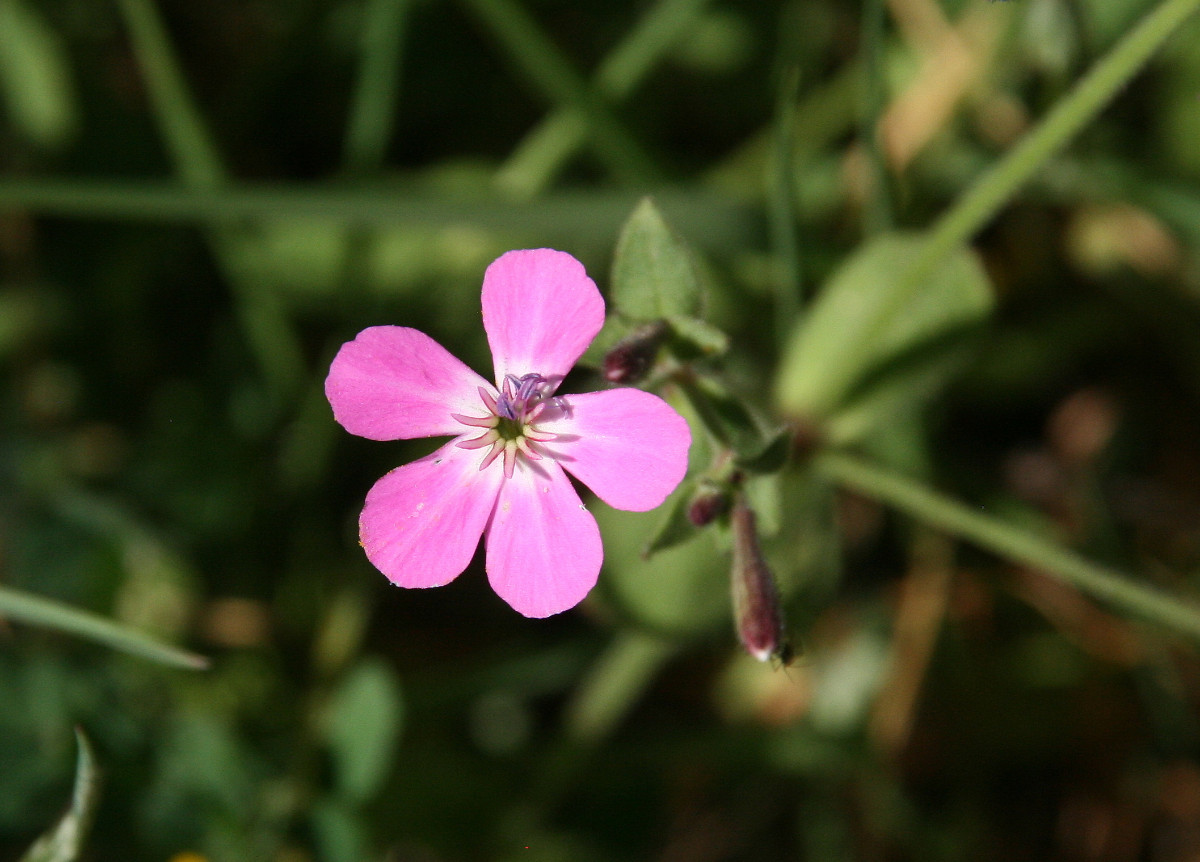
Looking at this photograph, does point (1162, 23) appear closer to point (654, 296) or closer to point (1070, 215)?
point (654, 296)

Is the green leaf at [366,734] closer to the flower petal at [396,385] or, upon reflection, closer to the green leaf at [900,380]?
the flower petal at [396,385]

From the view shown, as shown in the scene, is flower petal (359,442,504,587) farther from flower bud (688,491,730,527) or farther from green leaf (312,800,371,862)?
green leaf (312,800,371,862)

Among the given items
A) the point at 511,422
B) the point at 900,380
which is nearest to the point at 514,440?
the point at 511,422

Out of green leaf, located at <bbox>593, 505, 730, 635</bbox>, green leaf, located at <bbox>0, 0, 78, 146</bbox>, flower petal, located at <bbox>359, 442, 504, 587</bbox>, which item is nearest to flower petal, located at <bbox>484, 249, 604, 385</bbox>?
flower petal, located at <bbox>359, 442, 504, 587</bbox>

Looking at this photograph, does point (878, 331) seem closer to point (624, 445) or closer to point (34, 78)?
point (624, 445)

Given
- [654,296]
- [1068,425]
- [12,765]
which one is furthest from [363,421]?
[1068,425]

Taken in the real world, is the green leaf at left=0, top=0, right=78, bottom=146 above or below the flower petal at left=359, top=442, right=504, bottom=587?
above

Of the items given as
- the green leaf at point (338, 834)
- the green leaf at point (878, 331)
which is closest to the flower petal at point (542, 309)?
the green leaf at point (878, 331)

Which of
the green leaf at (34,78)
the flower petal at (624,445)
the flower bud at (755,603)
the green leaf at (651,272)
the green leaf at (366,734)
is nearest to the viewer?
the flower petal at (624,445)
